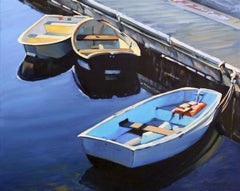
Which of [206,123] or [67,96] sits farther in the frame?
[67,96]

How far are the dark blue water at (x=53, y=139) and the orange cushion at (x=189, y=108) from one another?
1.26 m

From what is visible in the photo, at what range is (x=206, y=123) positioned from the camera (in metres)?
14.0

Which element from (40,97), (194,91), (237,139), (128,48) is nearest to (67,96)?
(40,97)

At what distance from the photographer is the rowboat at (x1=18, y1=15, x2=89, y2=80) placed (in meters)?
19.4

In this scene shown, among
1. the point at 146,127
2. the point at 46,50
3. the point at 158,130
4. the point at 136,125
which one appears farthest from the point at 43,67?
the point at 158,130

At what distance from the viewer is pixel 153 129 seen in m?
13.7

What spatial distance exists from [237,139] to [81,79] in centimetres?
681

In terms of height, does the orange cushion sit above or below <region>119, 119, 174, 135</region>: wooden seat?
above

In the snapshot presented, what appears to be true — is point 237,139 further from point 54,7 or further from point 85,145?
point 54,7

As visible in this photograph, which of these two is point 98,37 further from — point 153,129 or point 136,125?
point 153,129

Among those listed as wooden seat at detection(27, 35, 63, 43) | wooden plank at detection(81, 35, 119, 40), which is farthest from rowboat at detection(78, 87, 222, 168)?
wooden seat at detection(27, 35, 63, 43)

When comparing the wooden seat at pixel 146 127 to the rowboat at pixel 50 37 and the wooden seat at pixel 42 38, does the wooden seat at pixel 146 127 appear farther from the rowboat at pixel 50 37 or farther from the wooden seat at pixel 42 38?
the wooden seat at pixel 42 38

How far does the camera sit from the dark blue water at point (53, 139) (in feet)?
42.9

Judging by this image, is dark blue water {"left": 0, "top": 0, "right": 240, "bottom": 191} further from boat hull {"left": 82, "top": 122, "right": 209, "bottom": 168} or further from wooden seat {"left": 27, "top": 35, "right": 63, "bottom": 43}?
wooden seat {"left": 27, "top": 35, "right": 63, "bottom": 43}
